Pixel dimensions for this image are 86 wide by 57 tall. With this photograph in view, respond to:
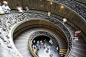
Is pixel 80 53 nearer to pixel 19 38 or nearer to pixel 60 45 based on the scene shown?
pixel 60 45

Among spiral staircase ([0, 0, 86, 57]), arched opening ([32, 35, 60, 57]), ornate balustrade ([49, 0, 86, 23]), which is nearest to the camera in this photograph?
spiral staircase ([0, 0, 86, 57])

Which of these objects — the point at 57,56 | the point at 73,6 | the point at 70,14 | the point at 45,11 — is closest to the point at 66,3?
the point at 73,6

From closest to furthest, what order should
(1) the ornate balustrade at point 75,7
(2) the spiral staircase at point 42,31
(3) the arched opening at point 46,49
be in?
(2) the spiral staircase at point 42,31 → (1) the ornate balustrade at point 75,7 → (3) the arched opening at point 46,49

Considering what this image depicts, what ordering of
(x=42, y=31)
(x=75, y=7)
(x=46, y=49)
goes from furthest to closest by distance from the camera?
(x=46, y=49) → (x=42, y=31) → (x=75, y=7)

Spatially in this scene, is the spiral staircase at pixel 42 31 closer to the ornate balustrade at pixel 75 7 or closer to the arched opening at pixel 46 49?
the ornate balustrade at pixel 75 7

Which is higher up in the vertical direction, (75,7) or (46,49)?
(75,7)

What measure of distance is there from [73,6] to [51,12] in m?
4.24

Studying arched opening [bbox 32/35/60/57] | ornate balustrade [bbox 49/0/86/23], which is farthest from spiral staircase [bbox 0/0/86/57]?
arched opening [bbox 32/35/60/57]

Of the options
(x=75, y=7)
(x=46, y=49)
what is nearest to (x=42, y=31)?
(x=46, y=49)

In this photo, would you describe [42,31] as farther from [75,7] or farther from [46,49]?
[75,7]

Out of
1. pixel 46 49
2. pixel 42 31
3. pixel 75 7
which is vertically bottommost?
pixel 46 49

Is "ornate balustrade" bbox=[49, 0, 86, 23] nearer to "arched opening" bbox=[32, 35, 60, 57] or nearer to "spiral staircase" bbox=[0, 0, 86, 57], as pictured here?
"spiral staircase" bbox=[0, 0, 86, 57]

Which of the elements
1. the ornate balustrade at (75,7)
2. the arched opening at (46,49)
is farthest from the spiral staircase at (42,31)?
the arched opening at (46,49)

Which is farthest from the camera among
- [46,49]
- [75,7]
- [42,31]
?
[46,49]
